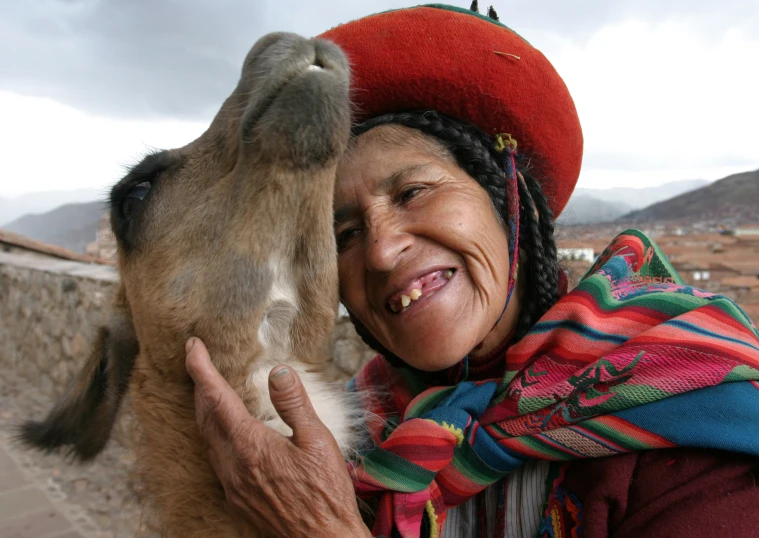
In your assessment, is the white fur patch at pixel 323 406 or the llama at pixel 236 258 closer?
the llama at pixel 236 258

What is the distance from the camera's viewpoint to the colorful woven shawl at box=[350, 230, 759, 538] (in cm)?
117

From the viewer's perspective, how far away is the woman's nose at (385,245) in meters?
1.55

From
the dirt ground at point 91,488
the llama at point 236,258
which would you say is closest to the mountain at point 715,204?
the llama at point 236,258

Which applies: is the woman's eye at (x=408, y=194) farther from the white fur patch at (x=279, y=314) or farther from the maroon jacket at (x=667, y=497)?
the maroon jacket at (x=667, y=497)

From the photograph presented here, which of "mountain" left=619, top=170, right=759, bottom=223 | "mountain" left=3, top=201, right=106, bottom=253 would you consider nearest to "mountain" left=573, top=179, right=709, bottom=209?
"mountain" left=619, top=170, right=759, bottom=223

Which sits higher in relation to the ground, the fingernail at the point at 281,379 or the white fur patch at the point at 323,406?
the fingernail at the point at 281,379

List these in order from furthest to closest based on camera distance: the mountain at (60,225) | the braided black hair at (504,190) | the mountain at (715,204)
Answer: the mountain at (60,225), the mountain at (715,204), the braided black hair at (504,190)

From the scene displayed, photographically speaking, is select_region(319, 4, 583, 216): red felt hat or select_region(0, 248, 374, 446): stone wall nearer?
select_region(319, 4, 583, 216): red felt hat

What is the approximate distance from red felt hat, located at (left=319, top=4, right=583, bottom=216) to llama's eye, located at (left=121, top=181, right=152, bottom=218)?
723 millimetres

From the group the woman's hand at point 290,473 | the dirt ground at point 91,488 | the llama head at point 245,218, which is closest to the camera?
the woman's hand at point 290,473

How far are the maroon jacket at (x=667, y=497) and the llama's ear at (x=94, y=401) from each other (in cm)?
150

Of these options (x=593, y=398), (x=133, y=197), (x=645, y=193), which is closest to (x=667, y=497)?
(x=593, y=398)

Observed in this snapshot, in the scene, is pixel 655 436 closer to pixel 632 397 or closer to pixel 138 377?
pixel 632 397

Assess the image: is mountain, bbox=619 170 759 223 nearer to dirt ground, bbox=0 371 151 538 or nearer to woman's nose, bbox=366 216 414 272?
woman's nose, bbox=366 216 414 272
